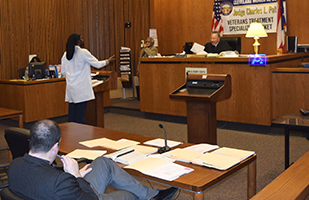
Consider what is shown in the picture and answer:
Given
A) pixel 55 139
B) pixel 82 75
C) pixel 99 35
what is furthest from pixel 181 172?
pixel 99 35

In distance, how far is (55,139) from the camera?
1980 millimetres

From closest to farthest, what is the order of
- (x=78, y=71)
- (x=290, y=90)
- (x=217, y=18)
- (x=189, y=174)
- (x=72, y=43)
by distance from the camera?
(x=189, y=174)
(x=72, y=43)
(x=78, y=71)
(x=290, y=90)
(x=217, y=18)

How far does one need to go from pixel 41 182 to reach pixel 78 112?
3690 mm

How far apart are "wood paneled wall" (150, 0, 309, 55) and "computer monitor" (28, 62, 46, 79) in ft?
12.8

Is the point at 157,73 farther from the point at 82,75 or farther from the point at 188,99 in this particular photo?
the point at 188,99

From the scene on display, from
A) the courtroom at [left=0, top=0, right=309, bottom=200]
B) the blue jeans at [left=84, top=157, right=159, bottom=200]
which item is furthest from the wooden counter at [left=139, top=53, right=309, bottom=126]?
the blue jeans at [left=84, top=157, right=159, bottom=200]

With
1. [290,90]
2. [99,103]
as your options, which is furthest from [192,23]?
[99,103]

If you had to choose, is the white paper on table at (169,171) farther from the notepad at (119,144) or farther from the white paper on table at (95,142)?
the white paper on table at (95,142)

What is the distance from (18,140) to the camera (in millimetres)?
2846

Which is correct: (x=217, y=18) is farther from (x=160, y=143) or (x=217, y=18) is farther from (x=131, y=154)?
(x=131, y=154)

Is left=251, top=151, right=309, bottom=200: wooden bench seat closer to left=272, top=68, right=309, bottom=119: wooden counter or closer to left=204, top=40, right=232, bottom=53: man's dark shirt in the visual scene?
left=272, top=68, right=309, bottom=119: wooden counter

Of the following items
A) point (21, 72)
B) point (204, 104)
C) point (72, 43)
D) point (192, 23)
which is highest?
point (192, 23)

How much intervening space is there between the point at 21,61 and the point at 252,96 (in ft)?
16.6

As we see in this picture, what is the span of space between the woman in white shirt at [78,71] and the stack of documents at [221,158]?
298cm
